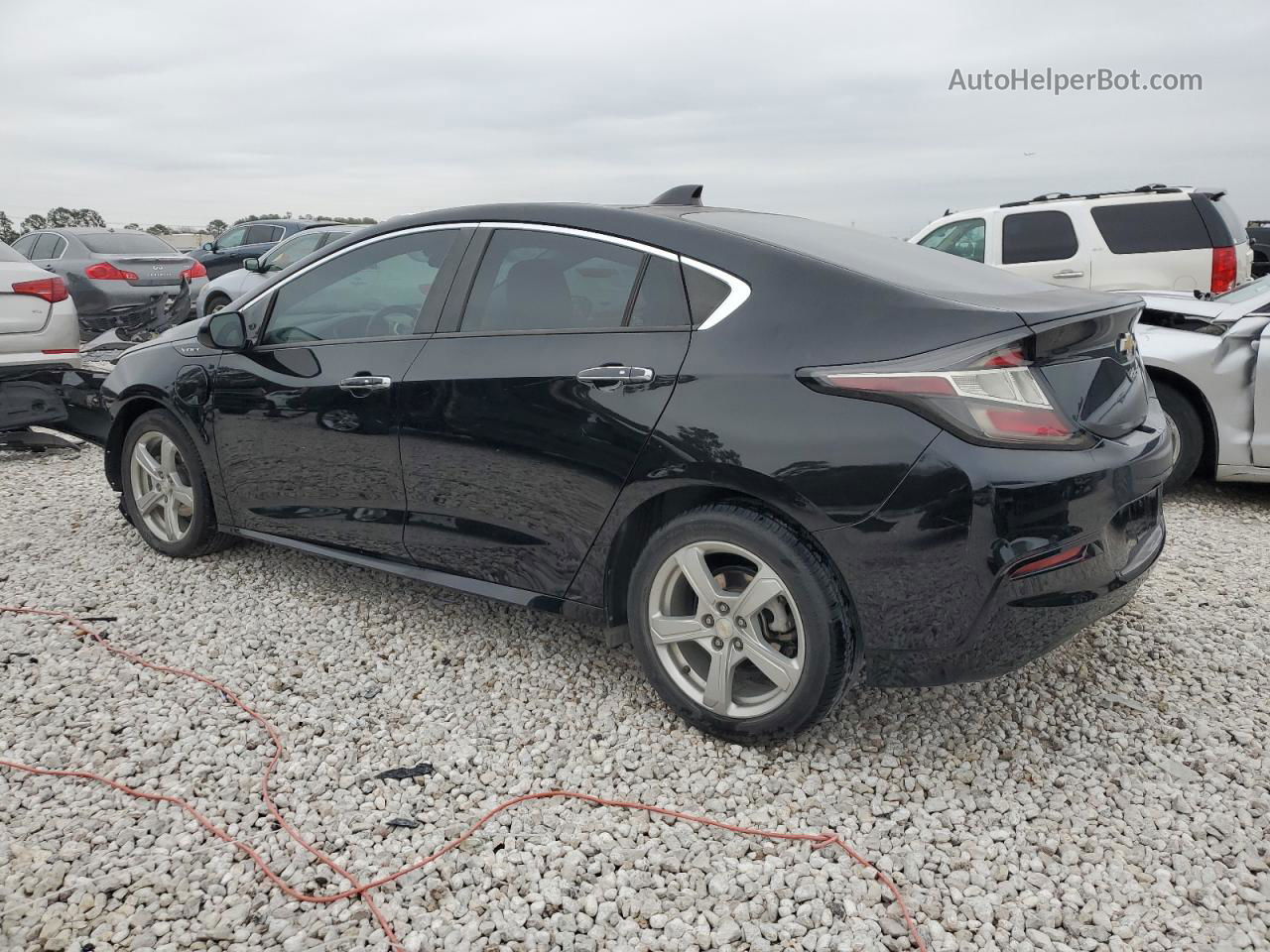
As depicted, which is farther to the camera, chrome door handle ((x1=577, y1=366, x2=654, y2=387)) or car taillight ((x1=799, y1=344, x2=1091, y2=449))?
chrome door handle ((x1=577, y1=366, x2=654, y2=387))

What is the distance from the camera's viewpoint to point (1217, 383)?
541cm

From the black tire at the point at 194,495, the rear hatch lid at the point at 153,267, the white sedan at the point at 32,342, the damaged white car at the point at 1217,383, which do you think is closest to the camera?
the black tire at the point at 194,495

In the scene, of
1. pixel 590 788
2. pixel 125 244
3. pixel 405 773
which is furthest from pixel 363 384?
pixel 125 244

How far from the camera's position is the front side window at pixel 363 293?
366 cm

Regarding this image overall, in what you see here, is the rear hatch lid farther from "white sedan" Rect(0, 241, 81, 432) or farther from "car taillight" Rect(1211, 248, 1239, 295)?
"car taillight" Rect(1211, 248, 1239, 295)

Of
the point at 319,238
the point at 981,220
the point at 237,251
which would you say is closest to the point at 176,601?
the point at 981,220

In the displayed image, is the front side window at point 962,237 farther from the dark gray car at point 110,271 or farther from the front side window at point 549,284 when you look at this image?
the dark gray car at point 110,271

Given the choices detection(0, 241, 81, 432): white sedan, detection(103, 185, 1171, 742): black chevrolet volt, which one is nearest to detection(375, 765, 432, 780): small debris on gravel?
detection(103, 185, 1171, 742): black chevrolet volt

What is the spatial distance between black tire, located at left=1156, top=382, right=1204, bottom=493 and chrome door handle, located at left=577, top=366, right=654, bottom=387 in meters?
3.87

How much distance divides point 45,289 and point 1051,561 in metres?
7.52

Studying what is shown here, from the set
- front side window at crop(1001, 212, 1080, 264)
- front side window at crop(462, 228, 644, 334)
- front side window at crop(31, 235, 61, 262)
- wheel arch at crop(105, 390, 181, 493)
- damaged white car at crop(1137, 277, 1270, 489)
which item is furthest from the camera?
front side window at crop(31, 235, 61, 262)

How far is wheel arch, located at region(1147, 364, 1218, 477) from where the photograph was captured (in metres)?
5.49

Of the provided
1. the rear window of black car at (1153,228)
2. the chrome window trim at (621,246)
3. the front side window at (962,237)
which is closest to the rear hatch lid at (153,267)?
the front side window at (962,237)

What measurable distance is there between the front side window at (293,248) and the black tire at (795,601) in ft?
36.9
